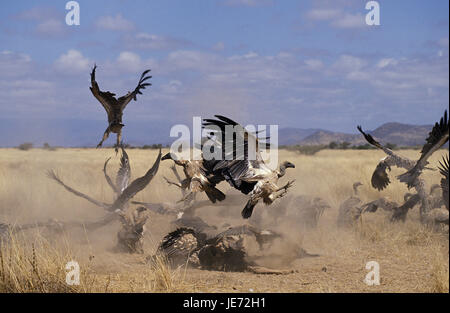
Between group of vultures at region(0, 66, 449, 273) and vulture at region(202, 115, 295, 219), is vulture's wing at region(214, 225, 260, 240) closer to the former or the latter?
group of vultures at region(0, 66, 449, 273)

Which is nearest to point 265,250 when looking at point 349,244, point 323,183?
point 349,244

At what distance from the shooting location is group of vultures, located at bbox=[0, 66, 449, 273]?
20.7 feet

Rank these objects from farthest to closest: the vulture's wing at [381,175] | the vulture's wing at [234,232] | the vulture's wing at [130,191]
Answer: the vulture's wing at [381,175] < the vulture's wing at [130,191] < the vulture's wing at [234,232]

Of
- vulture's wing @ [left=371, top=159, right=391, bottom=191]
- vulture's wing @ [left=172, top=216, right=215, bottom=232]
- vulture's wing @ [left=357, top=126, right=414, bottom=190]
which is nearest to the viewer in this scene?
vulture's wing @ [left=172, top=216, right=215, bottom=232]

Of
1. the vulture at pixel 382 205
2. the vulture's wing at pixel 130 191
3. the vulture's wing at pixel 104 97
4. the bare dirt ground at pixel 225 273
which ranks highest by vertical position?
the vulture's wing at pixel 104 97

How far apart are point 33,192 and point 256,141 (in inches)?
358

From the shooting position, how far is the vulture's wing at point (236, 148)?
20.7 feet

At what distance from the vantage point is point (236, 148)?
6.42 metres

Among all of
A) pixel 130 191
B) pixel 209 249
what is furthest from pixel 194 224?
pixel 130 191

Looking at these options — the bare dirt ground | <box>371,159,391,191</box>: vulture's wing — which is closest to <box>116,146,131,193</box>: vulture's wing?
the bare dirt ground

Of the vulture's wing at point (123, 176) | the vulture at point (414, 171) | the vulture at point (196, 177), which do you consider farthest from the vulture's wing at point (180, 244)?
the vulture at point (414, 171)

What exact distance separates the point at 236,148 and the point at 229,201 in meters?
2.92

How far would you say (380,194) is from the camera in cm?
1316

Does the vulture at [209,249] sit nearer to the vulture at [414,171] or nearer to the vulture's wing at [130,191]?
the vulture's wing at [130,191]
